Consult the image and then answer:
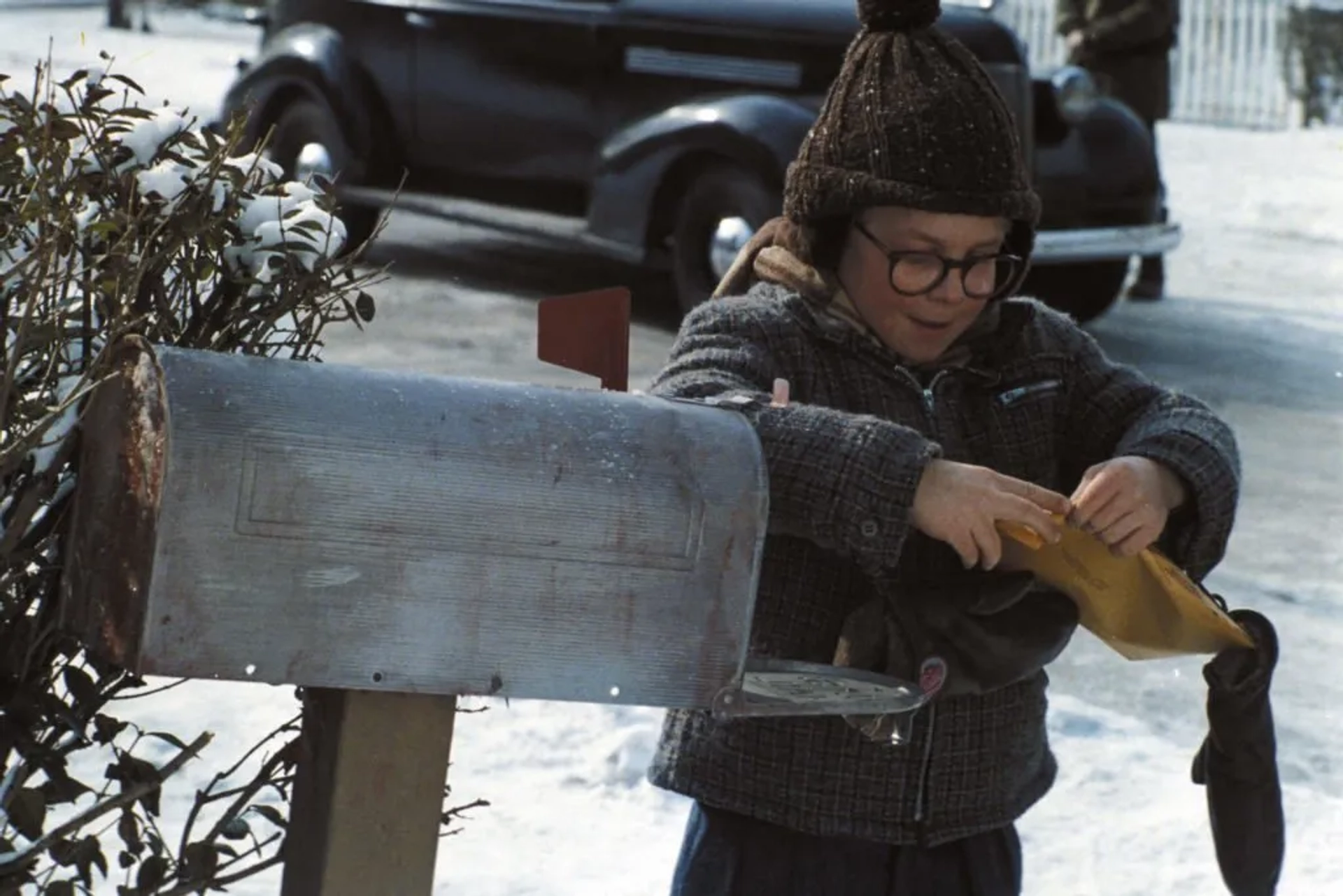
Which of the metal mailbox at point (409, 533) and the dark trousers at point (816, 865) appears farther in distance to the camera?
the dark trousers at point (816, 865)

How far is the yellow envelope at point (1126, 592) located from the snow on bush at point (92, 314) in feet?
2.30

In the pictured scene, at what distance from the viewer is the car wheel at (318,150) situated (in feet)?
30.3

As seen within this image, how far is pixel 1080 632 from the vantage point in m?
5.05

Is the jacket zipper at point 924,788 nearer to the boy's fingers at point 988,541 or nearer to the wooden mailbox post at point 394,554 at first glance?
the boy's fingers at point 988,541

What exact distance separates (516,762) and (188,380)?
2516mm

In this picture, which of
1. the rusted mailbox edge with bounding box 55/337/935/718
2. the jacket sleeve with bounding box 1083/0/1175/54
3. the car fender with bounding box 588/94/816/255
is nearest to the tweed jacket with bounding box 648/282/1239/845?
the rusted mailbox edge with bounding box 55/337/935/718

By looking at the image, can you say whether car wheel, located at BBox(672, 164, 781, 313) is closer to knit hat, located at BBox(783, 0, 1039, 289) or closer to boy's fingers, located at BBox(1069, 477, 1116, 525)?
knit hat, located at BBox(783, 0, 1039, 289)

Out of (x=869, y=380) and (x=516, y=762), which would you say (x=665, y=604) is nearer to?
(x=869, y=380)

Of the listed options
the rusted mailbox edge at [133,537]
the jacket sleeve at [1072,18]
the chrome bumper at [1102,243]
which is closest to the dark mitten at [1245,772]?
the rusted mailbox edge at [133,537]

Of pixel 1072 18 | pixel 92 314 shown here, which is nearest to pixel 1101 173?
pixel 1072 18

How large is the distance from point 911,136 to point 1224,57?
17.4 metres

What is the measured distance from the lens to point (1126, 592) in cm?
210

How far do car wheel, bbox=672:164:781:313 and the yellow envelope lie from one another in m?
5.69

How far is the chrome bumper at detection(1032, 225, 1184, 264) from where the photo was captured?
8.12 meters
